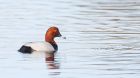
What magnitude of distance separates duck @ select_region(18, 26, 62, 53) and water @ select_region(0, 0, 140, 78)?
0.23m

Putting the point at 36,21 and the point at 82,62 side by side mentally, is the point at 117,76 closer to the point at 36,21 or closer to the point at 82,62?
the point at 82,62

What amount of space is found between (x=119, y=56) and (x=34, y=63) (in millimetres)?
1977

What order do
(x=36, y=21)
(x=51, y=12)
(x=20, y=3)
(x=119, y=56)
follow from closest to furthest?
(x=119, y=56) → (x=36, y=21) → (x=51, y=12) → (x=20, y=3)

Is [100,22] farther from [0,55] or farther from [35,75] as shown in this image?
[35,75]

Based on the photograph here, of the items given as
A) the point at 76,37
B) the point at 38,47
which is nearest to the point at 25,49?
the point at 38,47

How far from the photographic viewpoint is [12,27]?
2405cm

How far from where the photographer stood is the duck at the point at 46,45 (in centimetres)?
1988

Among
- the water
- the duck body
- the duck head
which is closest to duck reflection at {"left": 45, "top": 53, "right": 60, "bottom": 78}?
the water

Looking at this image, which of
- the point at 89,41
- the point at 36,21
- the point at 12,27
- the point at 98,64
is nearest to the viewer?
the point at 98,64

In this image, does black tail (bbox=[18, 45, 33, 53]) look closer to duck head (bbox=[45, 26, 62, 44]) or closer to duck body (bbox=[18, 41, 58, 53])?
duck body (bbox=[18, 41, 58, 53])

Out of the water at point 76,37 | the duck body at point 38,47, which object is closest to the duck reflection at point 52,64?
the water at point 76,37

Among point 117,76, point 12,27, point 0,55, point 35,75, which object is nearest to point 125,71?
point 117,76

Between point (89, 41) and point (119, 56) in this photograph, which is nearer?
point (119, 56)

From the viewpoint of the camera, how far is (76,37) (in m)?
22.1
